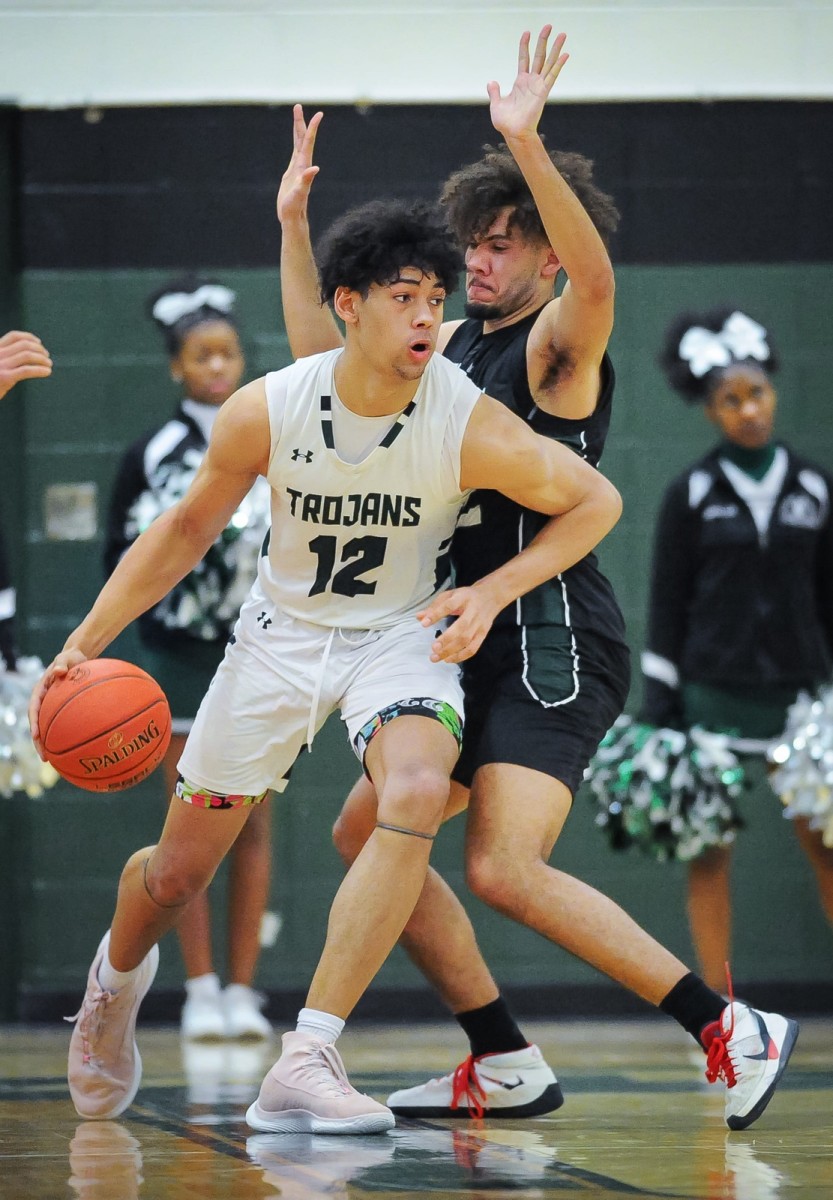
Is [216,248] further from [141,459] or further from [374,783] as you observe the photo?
[374,783]

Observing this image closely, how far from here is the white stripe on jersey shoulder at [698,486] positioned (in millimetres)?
6297

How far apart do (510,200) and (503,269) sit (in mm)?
147

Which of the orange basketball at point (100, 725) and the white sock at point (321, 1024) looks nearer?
the white sock at point (321, 1024)

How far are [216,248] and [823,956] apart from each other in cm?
335

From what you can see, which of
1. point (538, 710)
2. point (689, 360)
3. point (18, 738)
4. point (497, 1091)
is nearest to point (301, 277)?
point (538, 710)

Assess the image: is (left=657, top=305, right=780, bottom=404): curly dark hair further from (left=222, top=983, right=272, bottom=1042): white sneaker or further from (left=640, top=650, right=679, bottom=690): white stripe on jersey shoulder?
(left=222, top=983, right=272, bottom=1042): white sneaker

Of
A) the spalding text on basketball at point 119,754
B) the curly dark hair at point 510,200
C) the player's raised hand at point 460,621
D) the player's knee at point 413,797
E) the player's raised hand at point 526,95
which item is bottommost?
the player's knee at point 413,797

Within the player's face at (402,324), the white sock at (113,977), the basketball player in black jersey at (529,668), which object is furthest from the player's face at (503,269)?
the white sock at (113,977)

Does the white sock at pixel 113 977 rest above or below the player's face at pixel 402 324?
below

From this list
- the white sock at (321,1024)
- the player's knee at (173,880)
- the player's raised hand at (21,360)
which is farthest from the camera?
the player's raised hand at (21,360)

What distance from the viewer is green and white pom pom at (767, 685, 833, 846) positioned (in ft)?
19.1

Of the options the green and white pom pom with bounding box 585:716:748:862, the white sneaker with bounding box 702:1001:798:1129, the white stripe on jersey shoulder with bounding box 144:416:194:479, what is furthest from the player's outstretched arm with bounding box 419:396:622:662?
the white stripe on jersey shoulder with bounding box 144:416:194:479

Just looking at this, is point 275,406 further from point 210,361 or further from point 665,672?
point 665,672

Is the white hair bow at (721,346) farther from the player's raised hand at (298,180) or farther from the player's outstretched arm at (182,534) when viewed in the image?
the player's outstretched arm at (182,534)
